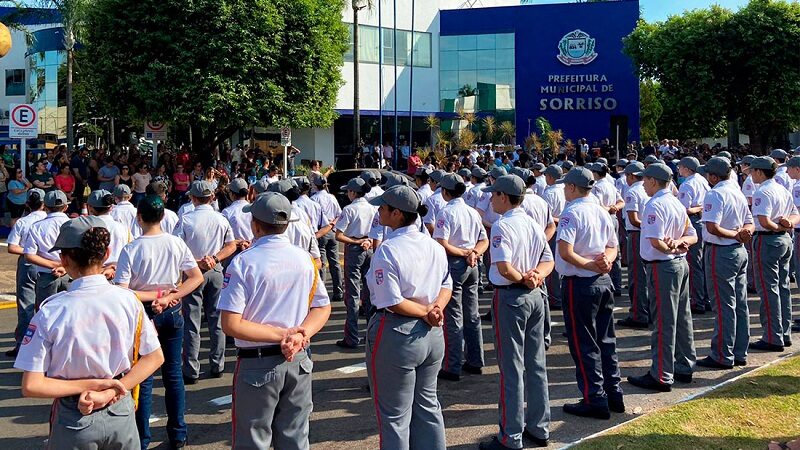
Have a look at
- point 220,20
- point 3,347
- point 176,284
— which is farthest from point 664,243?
point 220,20

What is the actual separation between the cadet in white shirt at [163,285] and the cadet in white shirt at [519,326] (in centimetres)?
246

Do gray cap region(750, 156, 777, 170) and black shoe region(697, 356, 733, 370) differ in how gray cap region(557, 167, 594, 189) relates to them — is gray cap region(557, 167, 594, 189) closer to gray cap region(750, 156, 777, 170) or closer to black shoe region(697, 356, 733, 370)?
black shoe region(697, 356, 733, 370)

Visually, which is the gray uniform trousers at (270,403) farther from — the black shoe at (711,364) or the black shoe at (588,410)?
the black shoe at (711,364)

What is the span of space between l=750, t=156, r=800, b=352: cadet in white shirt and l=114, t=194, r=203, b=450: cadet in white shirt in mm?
6352

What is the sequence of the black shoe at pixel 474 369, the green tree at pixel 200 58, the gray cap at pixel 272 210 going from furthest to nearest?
the green tree at pixel 200 58, the black shoe at pixel 474 369, the gray cap at pixel 272 210

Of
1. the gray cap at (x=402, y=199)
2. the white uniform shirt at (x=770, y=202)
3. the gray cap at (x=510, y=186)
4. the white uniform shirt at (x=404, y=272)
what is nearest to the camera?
the white uniform shirt at (x=404, y=272)

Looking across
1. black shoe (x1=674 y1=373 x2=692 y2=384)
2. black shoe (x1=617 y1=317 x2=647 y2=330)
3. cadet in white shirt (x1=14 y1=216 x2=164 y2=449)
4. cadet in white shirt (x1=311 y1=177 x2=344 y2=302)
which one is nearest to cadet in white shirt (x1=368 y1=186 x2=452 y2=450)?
cadet in white shirt (x1=14 y1=216 x2=164 y2=449)

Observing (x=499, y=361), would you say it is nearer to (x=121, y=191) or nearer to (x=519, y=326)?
(x=519, y=326)

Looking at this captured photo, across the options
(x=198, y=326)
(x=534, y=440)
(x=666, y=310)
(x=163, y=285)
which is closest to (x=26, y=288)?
(x=198, y=326)

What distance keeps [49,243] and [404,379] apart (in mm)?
5048

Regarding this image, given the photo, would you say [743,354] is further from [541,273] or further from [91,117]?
[91,117]

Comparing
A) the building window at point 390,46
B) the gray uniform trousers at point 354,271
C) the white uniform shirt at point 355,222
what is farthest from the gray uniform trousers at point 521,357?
the building window at point 390,46

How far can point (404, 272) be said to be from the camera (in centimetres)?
530

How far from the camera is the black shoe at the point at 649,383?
24.7ft
